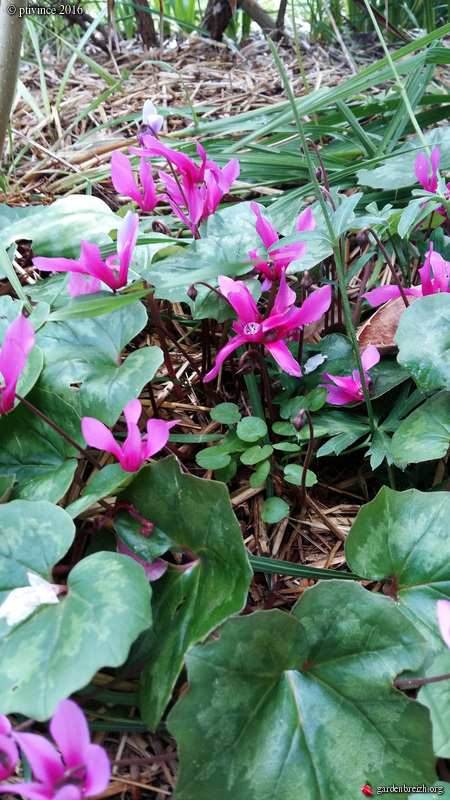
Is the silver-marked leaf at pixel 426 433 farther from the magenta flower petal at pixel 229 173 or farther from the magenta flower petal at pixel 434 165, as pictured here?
the magenta flower petal at pixel 229 173

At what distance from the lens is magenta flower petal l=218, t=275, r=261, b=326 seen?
898 millimetres

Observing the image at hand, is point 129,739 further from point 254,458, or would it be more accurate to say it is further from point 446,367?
point 446,367

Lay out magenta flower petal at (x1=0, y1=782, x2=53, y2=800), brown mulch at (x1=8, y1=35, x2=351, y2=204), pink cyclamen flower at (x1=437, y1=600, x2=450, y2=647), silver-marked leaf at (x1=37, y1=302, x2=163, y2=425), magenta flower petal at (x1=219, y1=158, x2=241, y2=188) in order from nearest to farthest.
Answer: magenta flower petal at (x1=0, y1=782, x2=53, y2=800) → pink cyclamen flower at (x1=437, y1=600, x2=450, y2=647) → silver-marked leaf at (x1=37, y1=302, x2=163, y2=425) → magenta flower petal at (x1=219, y1=158, x2=241, y2=188) → brown mulch at (x1=8, y1=35, x2=351, y2=204)

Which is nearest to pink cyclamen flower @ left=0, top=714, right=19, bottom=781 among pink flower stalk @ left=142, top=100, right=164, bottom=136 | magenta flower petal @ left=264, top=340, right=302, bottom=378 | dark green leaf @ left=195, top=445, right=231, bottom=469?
dark green leaf @ left=195, top=445, right=231, bottom=469

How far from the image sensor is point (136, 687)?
0.79 m

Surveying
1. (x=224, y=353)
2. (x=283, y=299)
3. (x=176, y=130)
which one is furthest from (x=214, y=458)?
(x=176, y=130)

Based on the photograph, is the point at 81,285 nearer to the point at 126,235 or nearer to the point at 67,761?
the point at 126,235

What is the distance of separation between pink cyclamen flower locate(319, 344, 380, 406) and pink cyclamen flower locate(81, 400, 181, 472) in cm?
35

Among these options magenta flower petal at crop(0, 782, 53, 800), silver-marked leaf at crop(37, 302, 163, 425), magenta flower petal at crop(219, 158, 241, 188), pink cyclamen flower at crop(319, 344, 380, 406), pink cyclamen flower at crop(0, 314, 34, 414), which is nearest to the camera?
magenta flower petal at crop(0, 782, 53, 800)

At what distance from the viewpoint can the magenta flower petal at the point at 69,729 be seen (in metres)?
0.54

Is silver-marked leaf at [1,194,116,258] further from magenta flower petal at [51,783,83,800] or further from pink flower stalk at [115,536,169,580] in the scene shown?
magenta flower petal at [51,783,83,800]

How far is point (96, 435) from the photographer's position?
0.78m

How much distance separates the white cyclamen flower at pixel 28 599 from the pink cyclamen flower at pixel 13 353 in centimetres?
26

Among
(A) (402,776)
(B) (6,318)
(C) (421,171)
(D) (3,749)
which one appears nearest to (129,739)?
(D) (3,749)
